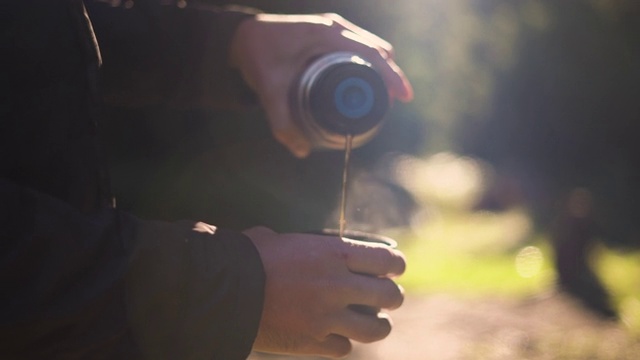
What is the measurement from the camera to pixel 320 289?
54.3 inches

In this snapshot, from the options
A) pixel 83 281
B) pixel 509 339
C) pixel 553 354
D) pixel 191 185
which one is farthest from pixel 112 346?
pixel 509 339

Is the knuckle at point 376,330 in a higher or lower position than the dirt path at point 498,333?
higher

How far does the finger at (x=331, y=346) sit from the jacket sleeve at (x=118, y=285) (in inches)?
4.6

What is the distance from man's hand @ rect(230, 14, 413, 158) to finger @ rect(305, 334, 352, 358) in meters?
0.42

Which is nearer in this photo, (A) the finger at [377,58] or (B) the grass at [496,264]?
(A) the finger at [377,58]

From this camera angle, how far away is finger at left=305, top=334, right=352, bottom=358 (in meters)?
1.42

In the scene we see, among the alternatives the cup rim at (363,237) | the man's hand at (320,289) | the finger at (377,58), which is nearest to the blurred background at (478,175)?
the finger at (377,58)

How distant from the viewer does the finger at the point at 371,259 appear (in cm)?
140

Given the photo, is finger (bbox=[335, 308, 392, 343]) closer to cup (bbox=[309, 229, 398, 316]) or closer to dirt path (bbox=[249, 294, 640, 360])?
cup (bbox=[309, 229, 398, 316])

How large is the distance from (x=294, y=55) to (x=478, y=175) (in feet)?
37.7

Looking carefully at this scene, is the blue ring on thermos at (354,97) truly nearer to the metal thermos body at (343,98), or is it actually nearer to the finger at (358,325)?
the metal thermos body at (343,98)

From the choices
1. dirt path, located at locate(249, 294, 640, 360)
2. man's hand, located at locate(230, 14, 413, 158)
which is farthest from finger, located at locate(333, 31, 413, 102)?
dirt path, located at locate(249, 294, 640, 360)

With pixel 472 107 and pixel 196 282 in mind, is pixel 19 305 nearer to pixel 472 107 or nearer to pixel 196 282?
pixel 196 282

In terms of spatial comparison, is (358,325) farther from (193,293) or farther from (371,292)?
(193,293)
